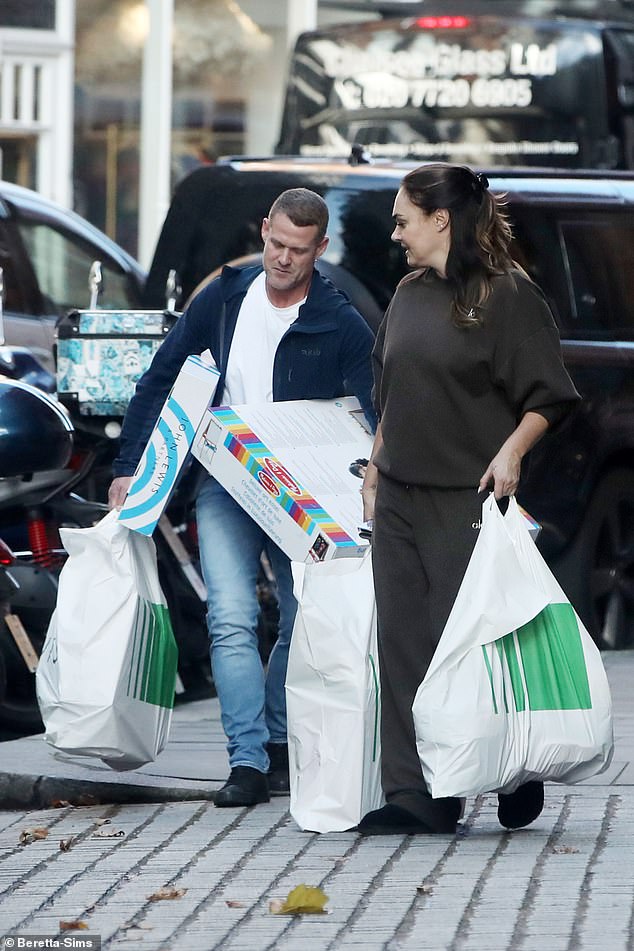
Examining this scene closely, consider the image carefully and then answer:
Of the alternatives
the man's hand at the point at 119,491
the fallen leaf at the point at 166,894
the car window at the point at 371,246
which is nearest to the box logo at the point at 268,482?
the man's hand at the point at 119,491

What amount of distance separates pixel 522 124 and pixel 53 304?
432 cm

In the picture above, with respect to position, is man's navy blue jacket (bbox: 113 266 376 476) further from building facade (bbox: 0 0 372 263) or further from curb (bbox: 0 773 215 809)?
building facade (bbox: 0 0 372 263)

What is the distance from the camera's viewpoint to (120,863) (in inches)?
202

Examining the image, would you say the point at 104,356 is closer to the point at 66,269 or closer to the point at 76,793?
the point at 76,793

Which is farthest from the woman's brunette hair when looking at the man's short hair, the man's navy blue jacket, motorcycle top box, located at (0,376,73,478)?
motorcycle top box, located at (0,376,73,478)

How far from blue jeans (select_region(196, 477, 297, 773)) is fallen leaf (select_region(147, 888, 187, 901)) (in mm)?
1053

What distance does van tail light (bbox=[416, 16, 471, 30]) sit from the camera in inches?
565

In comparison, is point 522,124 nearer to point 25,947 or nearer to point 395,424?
point 395,424

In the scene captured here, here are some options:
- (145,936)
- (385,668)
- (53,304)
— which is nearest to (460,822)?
(385,668)

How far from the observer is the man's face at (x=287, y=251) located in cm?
574

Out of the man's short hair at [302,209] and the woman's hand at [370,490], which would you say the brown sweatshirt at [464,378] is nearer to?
the woman's hand at [370,490]

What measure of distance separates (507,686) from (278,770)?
3.91 feet

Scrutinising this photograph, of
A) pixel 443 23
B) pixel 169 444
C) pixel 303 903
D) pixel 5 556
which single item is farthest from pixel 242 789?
pixel 443 23

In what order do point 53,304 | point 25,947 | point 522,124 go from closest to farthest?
point 25,947
point 53,304
point 522,124
